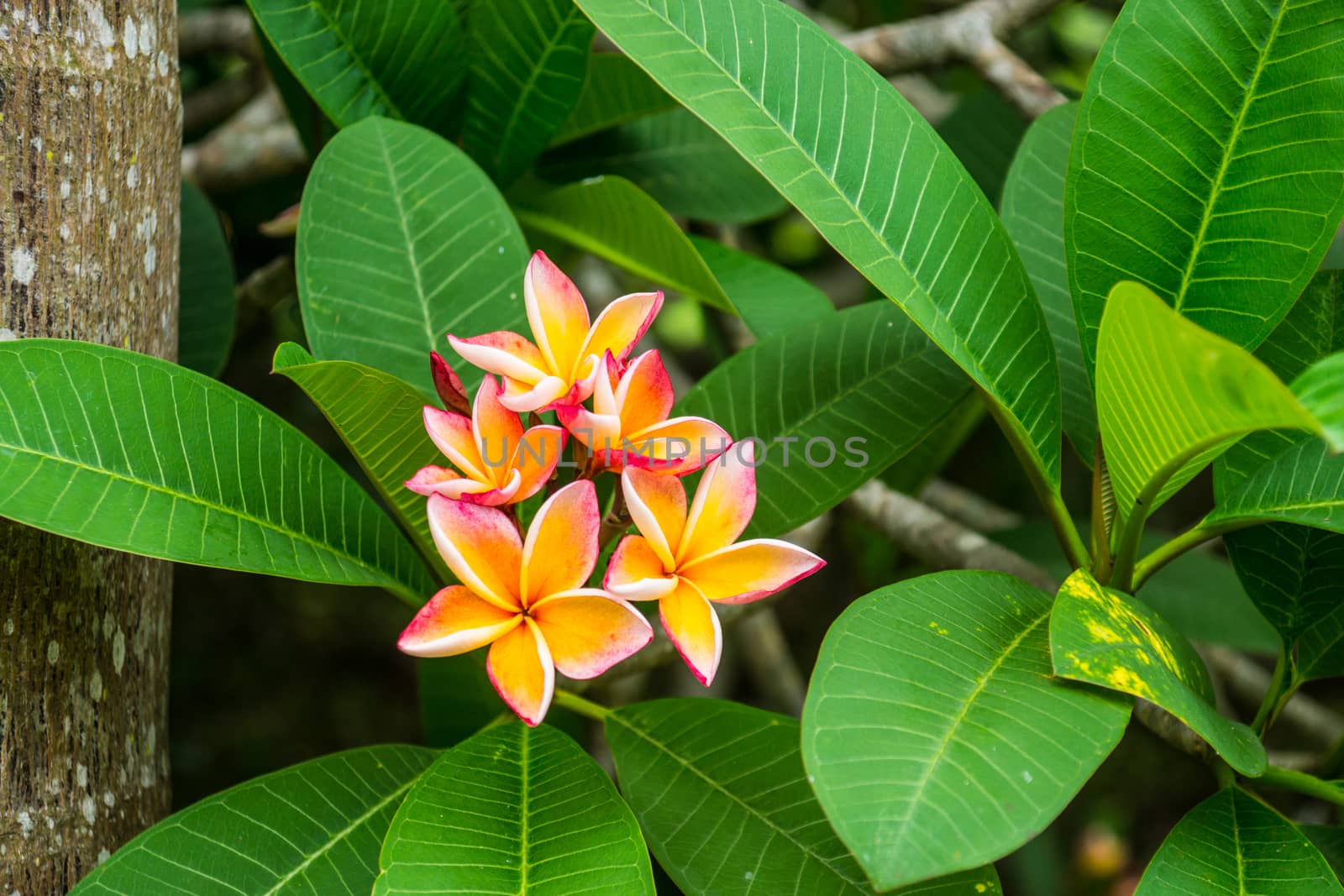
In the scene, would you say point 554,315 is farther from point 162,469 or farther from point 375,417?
point 162,469

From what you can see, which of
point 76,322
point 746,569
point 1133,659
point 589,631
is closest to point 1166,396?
point 1133,659

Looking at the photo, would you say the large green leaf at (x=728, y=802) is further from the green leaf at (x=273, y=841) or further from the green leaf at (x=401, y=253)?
the green leaf at (x=401, y=253)

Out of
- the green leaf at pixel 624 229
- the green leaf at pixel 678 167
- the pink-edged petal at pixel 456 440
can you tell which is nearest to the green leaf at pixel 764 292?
the green leaf at pixel 624 229

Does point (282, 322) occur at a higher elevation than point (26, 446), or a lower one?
lower

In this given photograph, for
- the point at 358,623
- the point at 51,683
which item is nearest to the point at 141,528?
the point at 51,683

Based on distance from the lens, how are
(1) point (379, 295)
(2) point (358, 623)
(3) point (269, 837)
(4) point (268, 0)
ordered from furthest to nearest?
(2) point (358, 623) < (4) point (268, 0) < (1) point (379, 295) < (3) point (269, 837)

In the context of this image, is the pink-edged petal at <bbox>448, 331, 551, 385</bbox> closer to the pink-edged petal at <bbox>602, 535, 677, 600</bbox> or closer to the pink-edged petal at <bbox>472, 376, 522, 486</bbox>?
the pink-edged petal at <bbox>472, 376, 522, 486</bbox>

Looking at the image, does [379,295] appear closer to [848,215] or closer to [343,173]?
[343,173]
